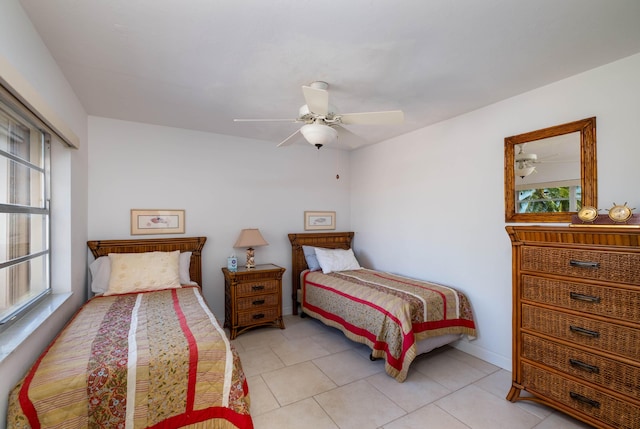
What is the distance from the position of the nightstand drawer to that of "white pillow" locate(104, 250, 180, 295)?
83cm

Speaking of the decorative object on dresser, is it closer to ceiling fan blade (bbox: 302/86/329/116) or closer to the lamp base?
the lamp base

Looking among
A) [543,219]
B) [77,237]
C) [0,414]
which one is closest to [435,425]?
[543,219]

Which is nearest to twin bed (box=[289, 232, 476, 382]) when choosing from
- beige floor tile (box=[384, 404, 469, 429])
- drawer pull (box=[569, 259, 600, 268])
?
beige floor tile (box=[384, 404, 469, 429])

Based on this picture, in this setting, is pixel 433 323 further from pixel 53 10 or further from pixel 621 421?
pixel 53 10

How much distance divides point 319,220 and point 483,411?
9.88 ft

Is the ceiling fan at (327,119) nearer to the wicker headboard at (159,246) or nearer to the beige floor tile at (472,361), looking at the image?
the wicker headboard at (159,246)

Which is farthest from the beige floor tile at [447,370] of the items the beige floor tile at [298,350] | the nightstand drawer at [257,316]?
the nightstand drawer at [257,316]

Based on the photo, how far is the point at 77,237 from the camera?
2.69 m

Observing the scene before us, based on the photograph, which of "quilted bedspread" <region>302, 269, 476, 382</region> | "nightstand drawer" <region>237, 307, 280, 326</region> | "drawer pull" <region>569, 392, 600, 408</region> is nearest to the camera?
"drawer pull" <region>569, 392, 600, 408</region>

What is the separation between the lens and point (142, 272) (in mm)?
2951

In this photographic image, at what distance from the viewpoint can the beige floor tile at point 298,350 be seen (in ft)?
9.57

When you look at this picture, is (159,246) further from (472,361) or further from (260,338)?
(472,361)

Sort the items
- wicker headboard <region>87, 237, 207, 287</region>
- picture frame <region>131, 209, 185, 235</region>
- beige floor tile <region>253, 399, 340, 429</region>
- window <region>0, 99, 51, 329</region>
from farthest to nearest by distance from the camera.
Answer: picture frame <region>131, 209, 185, 235</region> → wicker headboard <region>87, 237, 207, 287</region> → beige floor tile <region>253, 399, 340, 429</region> → window <region>0, 99, 51, 329</region>

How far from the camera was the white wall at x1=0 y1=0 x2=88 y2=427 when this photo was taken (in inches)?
56.4
